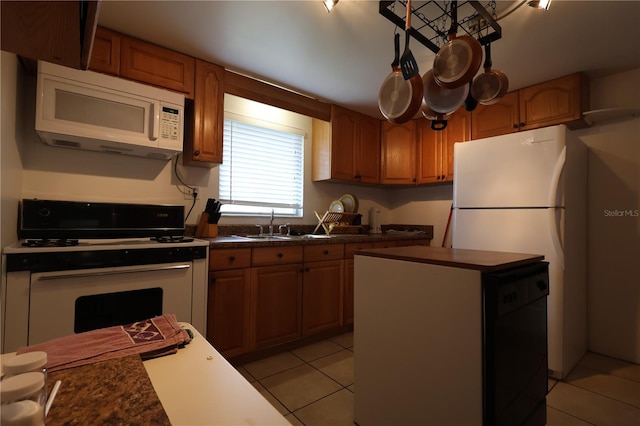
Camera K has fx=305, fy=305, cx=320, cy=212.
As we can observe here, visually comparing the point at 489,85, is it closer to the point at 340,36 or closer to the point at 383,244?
the point at 340,36

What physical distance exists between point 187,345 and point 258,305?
160 centimetres

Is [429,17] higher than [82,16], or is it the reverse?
[429,17]

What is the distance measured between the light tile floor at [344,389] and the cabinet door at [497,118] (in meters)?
1.99

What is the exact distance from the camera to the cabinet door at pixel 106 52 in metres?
1.91

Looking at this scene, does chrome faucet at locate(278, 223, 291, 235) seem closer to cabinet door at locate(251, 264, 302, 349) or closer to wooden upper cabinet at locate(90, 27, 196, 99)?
cabinet door at locate(251, 264, 302, 349)

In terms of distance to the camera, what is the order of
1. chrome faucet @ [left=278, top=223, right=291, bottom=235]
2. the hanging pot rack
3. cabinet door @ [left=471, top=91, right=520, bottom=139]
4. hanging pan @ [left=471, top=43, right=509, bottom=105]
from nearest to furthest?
hanging pan @ [left=471, top=43, right=509, bottom=105] < the hanging pot rack < cabinet door @ [left=471, top=91, right=520, bottom=139] < chrome faucet @ [left=278, top=223, right=291, bottom=235]

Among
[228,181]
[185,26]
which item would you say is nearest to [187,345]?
[185,26]

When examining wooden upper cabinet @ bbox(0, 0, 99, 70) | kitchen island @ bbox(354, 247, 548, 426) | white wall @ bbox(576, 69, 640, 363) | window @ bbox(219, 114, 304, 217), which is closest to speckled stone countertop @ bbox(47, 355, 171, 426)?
wooden upper cabinet @ bbox(0, 0, 99, 70)

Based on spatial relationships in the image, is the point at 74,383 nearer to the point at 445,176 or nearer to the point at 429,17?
the point at 429,17

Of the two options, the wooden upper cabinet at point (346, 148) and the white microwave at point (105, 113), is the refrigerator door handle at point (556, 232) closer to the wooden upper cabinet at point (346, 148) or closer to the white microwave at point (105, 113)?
the wooden upper cabinet at point (346, 148)

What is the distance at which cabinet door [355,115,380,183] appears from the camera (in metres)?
3.44

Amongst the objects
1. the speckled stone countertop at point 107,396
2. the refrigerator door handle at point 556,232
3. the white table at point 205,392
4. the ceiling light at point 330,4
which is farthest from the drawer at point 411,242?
the speckled stone countertop at point 107,396

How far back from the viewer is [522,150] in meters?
2.23

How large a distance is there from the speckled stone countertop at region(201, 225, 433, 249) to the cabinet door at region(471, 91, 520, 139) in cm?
118
